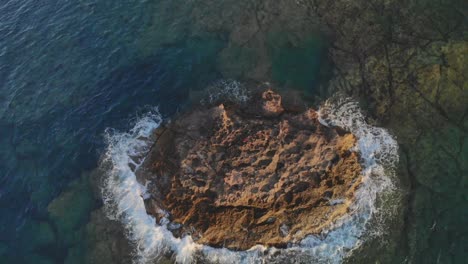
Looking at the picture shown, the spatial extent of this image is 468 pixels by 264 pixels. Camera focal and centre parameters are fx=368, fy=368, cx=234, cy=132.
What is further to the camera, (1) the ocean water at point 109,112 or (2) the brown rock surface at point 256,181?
(1) the ocean water at point 109,112

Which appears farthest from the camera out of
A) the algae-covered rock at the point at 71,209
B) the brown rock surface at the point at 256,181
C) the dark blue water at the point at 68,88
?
the dark blue water at the point at 68,88

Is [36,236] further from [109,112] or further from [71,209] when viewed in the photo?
[109,112]

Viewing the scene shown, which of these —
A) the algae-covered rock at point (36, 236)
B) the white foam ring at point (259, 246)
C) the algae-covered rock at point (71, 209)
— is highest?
the white foam ring at point (259, 246)

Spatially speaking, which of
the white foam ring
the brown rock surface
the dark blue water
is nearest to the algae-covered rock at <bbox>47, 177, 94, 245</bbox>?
the dark blue water

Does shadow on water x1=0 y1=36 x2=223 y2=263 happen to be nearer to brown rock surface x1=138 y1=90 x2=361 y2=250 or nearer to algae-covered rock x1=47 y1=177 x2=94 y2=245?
algae-covered rock x1=47 y1=177 x2=94 y2=245

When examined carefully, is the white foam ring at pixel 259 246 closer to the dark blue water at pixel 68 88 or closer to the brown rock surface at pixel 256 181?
the brown rock surface at pixel 256 181

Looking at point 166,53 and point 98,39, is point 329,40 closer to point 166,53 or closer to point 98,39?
point 166,53

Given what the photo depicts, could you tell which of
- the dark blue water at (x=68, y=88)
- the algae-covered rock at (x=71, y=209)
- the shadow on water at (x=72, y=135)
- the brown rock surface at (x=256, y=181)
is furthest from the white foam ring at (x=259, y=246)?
the dark blue water at (x=68, y=88)
